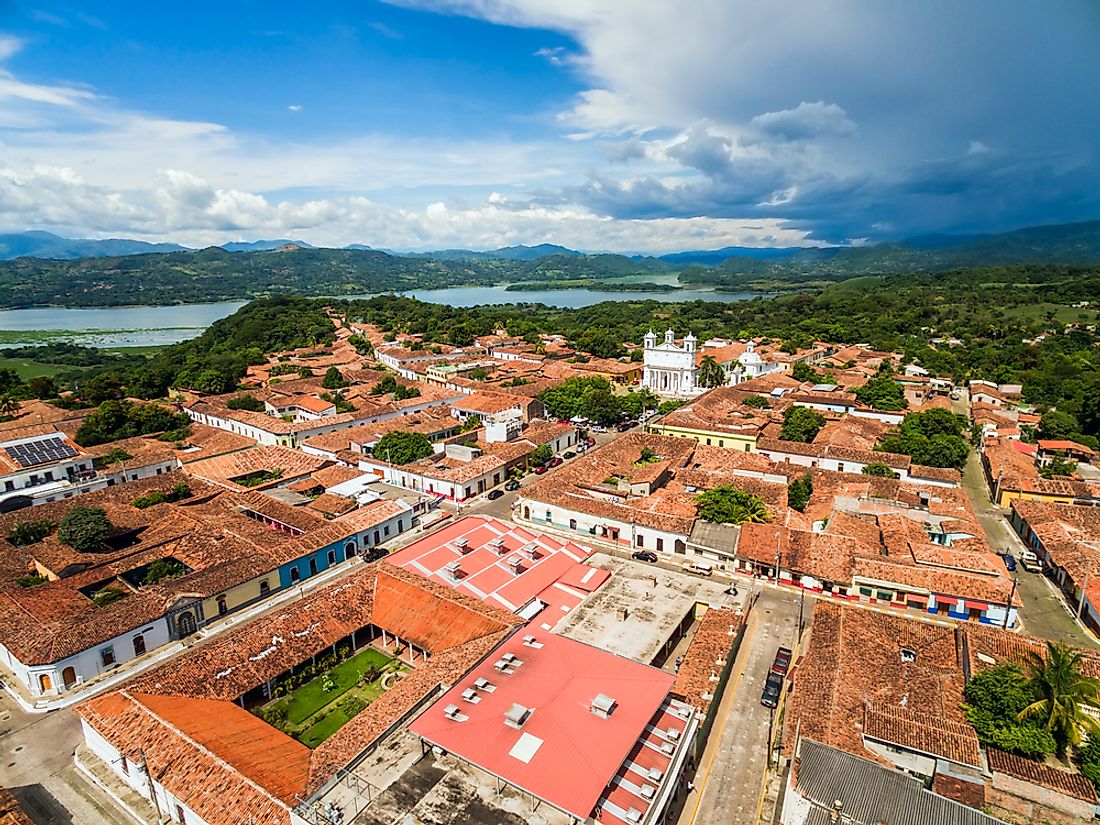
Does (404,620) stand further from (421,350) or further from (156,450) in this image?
(421,350)

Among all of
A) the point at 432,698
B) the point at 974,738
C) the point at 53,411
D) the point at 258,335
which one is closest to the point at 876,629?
the point at 974,738

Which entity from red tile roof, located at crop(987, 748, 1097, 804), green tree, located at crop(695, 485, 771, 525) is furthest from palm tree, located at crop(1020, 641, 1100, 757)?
green tree, located at crop(695, 485, 771, 525)

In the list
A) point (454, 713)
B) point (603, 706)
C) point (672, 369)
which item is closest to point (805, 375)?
point (672, 369)

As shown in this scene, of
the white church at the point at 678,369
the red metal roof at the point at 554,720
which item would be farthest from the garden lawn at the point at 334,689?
the white church at the point at 678,369

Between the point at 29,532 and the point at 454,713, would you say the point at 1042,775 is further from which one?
the point at 29,532

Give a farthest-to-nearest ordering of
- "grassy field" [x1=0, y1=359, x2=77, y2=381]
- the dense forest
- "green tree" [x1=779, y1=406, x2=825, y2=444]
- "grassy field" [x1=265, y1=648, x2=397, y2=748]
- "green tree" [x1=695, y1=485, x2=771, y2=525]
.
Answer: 1. "grassy field" [x1=0, y1=359, x2=77, y2=381]
2. the dense forest
3. "green tree" [x1=779, y1=406, x2=825, y2=444]
4. "green tree" [x1=695, y1=485, x2=771, y2=525]
5. "grassy field" [x1=265, y1=648, x2=397, y2=748]

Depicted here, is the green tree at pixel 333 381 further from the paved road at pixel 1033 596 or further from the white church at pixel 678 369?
the paved road at pixel 1033 596

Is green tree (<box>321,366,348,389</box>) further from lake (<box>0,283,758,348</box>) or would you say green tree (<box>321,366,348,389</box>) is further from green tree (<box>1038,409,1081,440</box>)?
lake (<box>0,283,758,348</box>)

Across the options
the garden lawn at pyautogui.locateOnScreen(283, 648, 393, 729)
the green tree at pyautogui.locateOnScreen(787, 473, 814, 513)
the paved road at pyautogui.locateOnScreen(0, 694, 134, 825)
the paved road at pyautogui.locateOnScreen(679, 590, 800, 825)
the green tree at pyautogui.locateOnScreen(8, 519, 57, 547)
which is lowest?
the paved road at pyautogui.locateOnScreen(0, 694, 134, 825)
